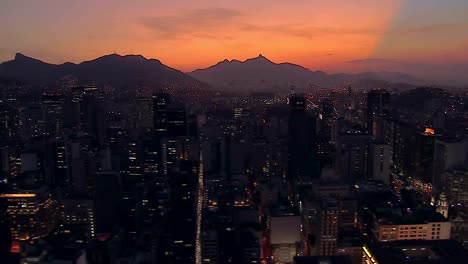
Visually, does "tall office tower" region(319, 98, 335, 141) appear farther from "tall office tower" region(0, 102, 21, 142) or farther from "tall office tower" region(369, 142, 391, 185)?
"tall office tower" region(0, 102, 21, 142)

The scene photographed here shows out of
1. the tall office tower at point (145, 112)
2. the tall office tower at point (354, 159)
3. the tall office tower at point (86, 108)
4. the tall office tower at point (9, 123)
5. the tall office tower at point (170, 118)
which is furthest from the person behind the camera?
the tall office tower at point (86, 108)

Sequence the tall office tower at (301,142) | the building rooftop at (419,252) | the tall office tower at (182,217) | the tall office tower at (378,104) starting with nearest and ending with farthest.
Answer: the building rooftop at (419,252)
the tall office tower at (182,217)
the tall office tower at (301,142)
the tall office tower at (378,104)

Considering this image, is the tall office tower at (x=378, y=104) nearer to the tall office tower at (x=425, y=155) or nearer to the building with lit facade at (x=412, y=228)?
the tall office tower at (x=425, y=155)

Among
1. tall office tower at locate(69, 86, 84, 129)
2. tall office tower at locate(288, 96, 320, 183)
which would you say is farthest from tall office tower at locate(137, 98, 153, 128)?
tall office tower at locate(288, 96, 320, 183)

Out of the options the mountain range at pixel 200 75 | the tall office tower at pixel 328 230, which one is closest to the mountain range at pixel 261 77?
the mountain range at pixel 200 75

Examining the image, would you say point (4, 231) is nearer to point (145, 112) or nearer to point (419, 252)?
point (419, 252)

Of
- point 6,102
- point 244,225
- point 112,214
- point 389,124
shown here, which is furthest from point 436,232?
point 6,102

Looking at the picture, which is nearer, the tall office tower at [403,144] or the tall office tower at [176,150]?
the tall office tower at [176,150]

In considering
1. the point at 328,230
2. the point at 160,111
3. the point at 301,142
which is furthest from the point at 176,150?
the point at 328,230
